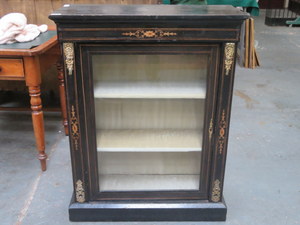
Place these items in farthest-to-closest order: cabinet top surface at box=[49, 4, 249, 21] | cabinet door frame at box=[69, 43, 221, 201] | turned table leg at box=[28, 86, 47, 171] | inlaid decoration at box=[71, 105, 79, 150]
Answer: turned table leg at box=[28, 86, 47, 171] < inlaid decoration at box=[71, 105, 79, 150] < cabinet door frame at box=[69, 43, 221, 201] < cabinet top surface at box=[49, 4, 249, 21]

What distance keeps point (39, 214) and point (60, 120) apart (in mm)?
1266

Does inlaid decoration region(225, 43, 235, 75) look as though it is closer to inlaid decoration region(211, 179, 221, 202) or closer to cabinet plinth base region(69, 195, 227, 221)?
inlaid decoration region(211, 179, 221, 202)

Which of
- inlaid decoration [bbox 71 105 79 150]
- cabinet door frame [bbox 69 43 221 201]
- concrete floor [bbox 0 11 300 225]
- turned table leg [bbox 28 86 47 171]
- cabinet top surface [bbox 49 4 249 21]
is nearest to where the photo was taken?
cabinet top surface [bbox 49 4 249 21]

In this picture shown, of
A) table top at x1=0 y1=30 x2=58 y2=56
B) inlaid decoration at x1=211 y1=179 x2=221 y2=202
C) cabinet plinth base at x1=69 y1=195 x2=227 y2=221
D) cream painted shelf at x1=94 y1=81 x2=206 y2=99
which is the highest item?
table top at x1=0 y1=30 x2=58 y2=56

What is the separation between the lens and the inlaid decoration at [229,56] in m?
1.58

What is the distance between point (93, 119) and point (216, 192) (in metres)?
0.78

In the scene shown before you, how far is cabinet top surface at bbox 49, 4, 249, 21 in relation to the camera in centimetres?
149

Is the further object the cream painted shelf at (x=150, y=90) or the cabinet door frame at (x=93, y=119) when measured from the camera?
the cream painted shelf at (x=150, y=90)

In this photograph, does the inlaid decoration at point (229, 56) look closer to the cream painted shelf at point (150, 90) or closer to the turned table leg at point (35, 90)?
the cream painted shelf at point (150, 90)

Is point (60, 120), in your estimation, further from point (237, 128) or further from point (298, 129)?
point (298, 129)

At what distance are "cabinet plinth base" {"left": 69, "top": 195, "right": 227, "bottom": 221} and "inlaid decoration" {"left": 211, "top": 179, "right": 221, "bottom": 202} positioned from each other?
0.03 metres

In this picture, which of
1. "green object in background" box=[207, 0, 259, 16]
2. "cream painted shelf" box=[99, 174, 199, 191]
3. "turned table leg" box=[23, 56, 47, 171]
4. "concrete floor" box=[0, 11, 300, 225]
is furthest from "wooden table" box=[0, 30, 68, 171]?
"green object in background" box=[207, 0, 259, 16]

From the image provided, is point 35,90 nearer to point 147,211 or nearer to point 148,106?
point 148,106

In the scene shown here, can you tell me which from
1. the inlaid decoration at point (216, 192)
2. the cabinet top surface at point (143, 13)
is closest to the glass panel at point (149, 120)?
the inlaid decoration at point (216, 192)
